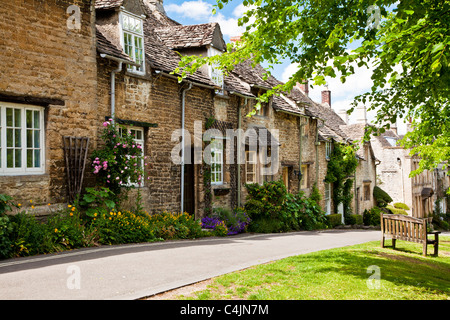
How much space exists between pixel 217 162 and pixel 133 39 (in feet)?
19.4

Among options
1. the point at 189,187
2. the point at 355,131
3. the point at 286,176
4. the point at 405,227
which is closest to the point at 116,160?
the point at 189,187

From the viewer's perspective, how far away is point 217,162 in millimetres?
17219

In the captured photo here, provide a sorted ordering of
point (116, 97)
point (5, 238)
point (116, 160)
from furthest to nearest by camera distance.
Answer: point (116, 97)
point (116, 160)
point (5, 238)

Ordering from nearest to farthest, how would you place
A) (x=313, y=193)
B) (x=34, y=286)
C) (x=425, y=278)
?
(x=34, y=286)
(x=425, y=278)
(x=313, y=193)

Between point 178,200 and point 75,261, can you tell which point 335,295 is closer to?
point 75,261

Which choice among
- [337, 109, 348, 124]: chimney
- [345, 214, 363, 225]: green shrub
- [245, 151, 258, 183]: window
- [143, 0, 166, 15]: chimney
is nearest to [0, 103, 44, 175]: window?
[245, 151, 258, 183]: window

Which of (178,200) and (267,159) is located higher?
(267,159)

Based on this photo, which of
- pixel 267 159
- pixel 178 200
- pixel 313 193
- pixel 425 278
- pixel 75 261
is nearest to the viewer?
pixel 75 261

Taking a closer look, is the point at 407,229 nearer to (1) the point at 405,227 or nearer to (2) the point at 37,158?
(1) the point at 405,227

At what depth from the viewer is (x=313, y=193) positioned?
25.5m

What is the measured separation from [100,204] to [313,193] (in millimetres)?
16405

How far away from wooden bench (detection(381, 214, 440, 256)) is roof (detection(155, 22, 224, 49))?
8.92 metres

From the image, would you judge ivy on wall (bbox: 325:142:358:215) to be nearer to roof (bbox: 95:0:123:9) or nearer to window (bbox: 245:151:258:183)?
window (bbox: 245:151:258:183)
